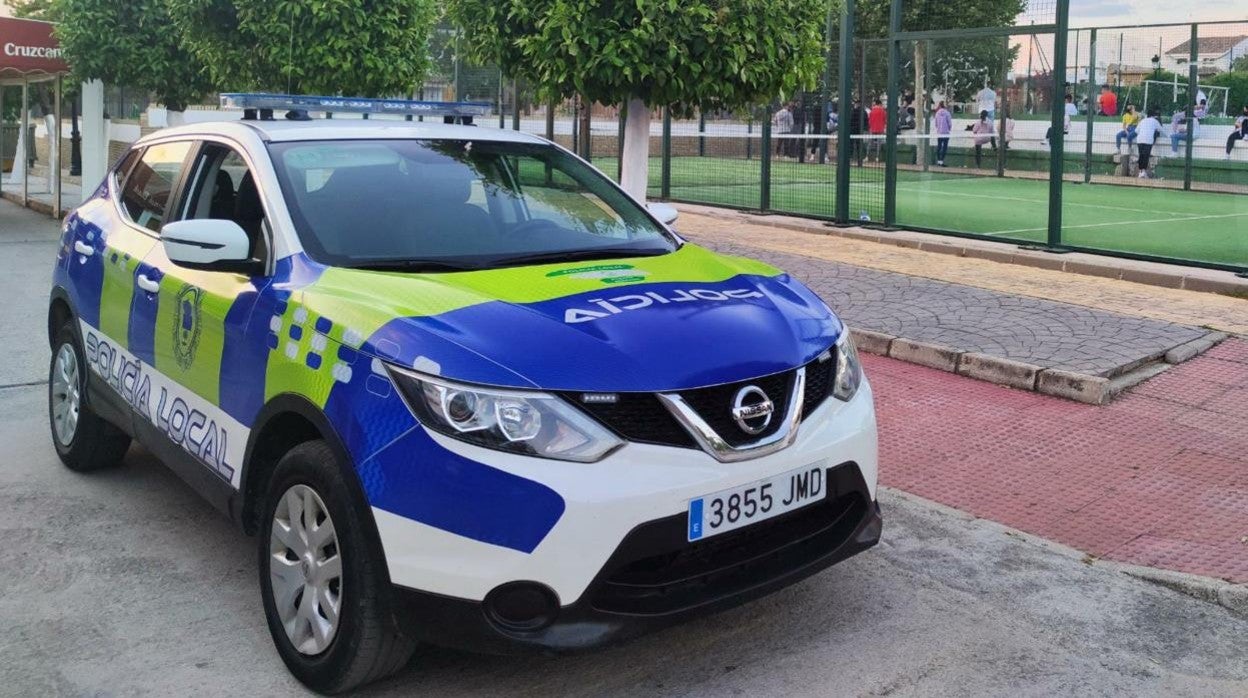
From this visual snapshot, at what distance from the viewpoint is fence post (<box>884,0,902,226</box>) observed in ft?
46.8

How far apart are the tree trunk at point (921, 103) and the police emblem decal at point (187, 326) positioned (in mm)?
11037

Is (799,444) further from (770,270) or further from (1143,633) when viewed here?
(1143,633)

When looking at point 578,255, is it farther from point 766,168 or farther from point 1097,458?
point 766,168

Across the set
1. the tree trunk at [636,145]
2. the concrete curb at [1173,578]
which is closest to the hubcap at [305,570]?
the concrete curb at [1173,578]

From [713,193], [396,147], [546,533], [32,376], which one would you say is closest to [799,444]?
[546,533]

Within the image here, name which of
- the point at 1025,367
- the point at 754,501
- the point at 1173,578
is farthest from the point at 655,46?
the point at 754,501

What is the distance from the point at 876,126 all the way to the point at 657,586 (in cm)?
1205

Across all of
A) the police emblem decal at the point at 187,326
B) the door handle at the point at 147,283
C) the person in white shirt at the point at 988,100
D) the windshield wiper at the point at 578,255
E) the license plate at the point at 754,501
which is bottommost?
the license plate at the point at 754,501

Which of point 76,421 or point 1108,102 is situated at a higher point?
point 1108,102

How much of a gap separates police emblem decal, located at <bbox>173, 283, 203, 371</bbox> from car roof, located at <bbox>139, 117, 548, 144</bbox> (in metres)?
0.64

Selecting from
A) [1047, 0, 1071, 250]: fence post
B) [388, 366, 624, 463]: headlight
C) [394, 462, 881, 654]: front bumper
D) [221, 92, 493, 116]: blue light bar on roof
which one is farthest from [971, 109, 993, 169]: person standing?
[388, 366, 624, 463]: headlight

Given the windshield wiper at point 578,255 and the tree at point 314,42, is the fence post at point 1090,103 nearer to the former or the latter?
the tree at point 314,42

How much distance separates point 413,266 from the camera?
4.14 meters

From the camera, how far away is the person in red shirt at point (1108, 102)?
14.4 meters
